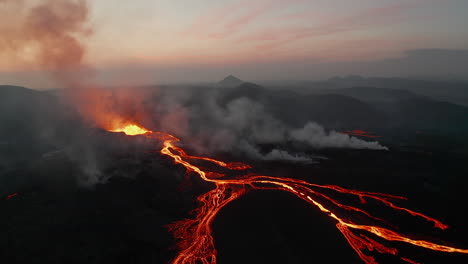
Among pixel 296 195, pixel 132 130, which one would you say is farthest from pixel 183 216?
pixel 132 130

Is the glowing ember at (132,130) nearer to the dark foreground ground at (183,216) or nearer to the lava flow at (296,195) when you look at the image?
the dark foreground ground at (183,216)

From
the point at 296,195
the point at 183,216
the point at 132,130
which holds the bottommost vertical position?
the point at 296,195

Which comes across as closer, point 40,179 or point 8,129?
point 40,179

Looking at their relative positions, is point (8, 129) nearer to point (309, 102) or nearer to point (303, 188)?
point (303, 188)

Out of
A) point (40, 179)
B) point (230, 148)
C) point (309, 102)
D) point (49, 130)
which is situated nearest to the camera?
point (40, 179)

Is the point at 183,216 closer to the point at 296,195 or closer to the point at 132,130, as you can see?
the point at 296,195

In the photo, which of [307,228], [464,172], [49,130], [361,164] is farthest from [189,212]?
[49,130]
